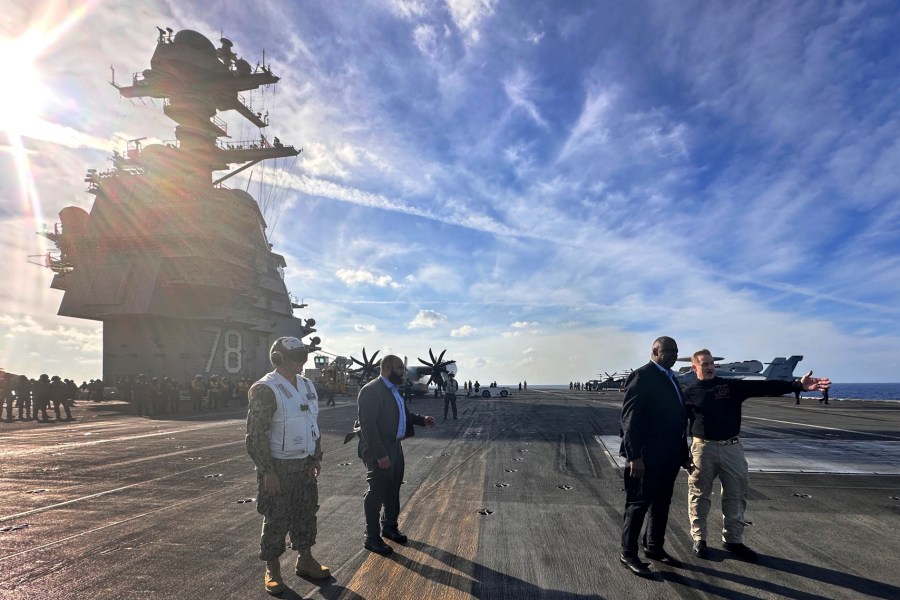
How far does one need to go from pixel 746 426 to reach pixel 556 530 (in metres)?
15.7

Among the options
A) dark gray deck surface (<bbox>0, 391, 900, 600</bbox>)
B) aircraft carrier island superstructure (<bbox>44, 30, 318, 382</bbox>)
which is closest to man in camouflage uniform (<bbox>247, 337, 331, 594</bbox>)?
dark gray deck surface (<bbox>0, 391, 900, 600</bbox>)

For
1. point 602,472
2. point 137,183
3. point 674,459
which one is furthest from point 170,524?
point 137,183

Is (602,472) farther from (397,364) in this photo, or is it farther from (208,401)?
(208,401)

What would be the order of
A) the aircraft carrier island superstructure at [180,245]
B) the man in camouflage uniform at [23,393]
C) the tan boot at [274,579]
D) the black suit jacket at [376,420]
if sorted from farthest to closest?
the aircraft carrier island superstructure at [180,245] < the man in camouflage uniform at [23,393] < the black suit jacket at [376,420] < the tan boot at [274,579]

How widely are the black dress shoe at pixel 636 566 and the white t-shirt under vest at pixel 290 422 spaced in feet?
11.0

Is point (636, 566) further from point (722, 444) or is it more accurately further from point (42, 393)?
point (42, 393)

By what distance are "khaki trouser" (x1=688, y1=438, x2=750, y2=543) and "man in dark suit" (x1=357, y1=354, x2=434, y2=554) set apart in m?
3.36

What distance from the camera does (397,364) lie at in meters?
5.48

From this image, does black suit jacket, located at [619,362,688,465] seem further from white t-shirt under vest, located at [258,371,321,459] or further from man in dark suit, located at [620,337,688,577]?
white t-shirt under vest, located at [258,371,321,459]

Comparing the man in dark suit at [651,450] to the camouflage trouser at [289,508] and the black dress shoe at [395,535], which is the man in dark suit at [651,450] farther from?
the camouflage trouser at [289,508]

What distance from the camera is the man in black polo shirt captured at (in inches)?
192

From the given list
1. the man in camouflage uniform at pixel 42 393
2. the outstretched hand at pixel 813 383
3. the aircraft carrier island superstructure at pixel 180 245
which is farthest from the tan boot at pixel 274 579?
the aircraft carrier island superstructure at pixel 180 245

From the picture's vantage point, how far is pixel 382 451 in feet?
16.2

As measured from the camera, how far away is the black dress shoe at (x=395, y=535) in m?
5.12
